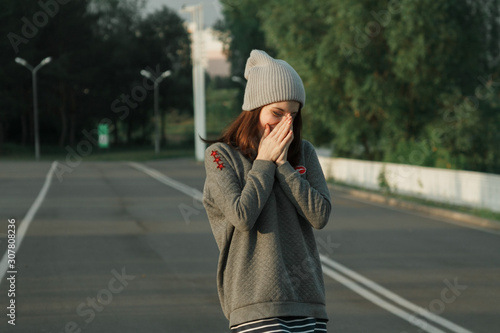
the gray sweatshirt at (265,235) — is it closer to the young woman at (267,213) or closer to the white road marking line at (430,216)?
the young woman at (267,213)

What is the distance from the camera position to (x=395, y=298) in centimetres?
805

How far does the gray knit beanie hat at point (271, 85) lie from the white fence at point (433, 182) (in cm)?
1462

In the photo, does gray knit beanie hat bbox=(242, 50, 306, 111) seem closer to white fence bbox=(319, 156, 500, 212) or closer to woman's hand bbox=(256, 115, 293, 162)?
woman's hand bbox=(256, 115, 293, 162)

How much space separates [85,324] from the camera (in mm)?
6949

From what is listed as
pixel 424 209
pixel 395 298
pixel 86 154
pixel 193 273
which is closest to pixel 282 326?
pixel 395 298

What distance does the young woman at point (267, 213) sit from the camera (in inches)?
111

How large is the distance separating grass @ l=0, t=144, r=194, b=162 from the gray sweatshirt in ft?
175

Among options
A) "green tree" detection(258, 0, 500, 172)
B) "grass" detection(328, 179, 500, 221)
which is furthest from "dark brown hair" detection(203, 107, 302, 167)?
"green tree" detection(258, 0, 500, 172)

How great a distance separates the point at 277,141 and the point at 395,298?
5.55m

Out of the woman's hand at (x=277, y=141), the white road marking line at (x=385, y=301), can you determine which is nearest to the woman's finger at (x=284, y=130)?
the woman's hand at (x=277, y=141)

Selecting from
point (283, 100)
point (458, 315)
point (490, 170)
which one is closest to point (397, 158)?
point (490, 170)

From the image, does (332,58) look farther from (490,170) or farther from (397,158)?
(490,170)

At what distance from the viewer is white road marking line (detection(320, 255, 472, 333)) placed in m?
6.92

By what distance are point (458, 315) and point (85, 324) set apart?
3425 mm
